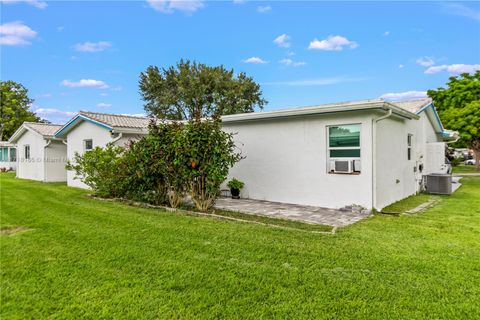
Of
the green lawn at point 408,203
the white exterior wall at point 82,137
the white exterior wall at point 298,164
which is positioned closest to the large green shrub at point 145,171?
the white exterior wall at point 298,164

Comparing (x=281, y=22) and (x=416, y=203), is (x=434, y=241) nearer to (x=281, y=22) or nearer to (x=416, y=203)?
(x=416, y=203)

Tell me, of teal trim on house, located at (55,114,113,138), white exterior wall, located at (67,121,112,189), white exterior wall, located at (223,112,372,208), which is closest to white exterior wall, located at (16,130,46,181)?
teal trim on house, located at (55,114,113,138)

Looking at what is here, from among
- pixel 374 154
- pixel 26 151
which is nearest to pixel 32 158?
pixel 26 151

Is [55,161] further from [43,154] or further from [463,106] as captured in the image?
[463,106]

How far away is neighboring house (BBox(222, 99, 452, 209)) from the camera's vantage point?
25.4 feet

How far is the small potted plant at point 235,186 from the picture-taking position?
10.3m

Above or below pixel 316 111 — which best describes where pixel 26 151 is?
below

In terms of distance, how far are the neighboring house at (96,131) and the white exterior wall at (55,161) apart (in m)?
1.08

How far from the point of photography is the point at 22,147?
1892 cm

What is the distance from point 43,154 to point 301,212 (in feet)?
50.6

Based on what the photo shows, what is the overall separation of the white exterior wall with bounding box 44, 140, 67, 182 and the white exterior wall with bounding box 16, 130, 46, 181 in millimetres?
305

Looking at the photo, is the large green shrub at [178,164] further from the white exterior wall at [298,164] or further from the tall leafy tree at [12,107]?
the tall leafy tree at [12,107]

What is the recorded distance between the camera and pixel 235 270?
3.81 meters

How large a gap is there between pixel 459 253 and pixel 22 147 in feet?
74.0
